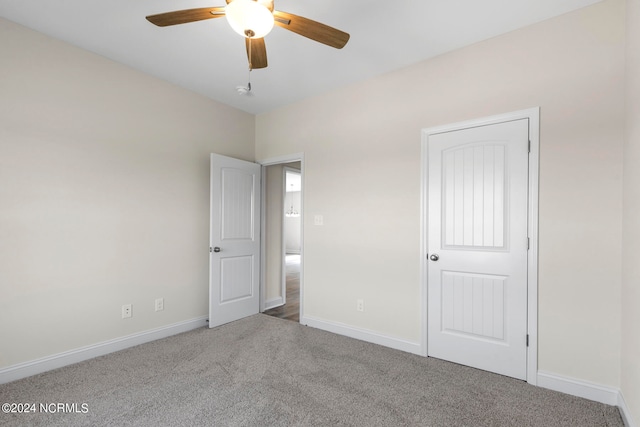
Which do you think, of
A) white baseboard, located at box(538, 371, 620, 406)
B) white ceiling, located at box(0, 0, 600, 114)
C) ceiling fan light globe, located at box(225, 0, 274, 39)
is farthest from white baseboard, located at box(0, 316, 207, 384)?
white baseboard, located at box(538, 371, 620, 406)

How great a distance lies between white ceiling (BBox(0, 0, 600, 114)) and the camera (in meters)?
2.16

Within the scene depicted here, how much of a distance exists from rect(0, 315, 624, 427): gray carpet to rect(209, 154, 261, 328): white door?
0.79 meters

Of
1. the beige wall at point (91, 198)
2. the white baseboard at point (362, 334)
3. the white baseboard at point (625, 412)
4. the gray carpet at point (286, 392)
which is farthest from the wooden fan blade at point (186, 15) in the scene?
the white baseboard at point (625, 412)

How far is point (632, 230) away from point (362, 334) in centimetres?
230

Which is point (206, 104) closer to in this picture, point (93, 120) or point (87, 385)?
point (93, 120)

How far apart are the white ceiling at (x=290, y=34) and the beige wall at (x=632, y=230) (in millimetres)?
525

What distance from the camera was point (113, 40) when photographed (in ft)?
8.48

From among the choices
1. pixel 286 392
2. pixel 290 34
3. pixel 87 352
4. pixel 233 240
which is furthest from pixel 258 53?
pixel 87 352

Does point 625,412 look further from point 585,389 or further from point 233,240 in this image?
point 233,240

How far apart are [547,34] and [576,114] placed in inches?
25.8

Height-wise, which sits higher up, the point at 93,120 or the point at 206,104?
the point at 206,104

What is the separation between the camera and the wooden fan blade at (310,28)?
165 cm

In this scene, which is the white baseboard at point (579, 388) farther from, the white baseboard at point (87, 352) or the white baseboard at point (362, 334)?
the white baseboard at point (87, 352)

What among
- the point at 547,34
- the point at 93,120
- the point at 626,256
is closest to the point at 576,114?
the point at 547,34
